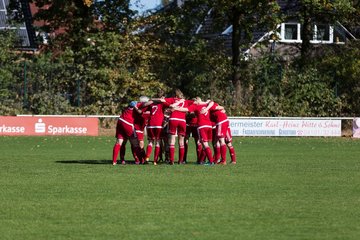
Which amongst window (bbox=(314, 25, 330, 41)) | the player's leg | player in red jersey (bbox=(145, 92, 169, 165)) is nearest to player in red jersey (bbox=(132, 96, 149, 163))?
player in red jersey (bbox=(145, 92, 169, 165))

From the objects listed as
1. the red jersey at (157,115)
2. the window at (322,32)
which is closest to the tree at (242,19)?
the window at (322,32)

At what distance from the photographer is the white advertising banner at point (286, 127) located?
46312 mm

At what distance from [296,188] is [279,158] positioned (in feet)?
35.1

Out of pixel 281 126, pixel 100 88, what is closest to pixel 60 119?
pixel 100 88

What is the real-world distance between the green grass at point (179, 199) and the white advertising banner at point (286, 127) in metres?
14.9

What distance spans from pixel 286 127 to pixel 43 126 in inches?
433

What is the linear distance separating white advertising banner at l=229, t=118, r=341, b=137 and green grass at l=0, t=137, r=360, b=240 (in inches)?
588

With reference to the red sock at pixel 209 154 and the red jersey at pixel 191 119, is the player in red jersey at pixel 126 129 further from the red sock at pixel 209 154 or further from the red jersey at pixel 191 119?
the red sock at pixel 209 154

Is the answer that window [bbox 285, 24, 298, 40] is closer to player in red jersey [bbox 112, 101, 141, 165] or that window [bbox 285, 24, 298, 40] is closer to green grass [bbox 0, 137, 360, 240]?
green grass [bbox 0, 137, 360, 240]

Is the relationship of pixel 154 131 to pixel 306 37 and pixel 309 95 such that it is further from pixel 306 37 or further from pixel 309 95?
pixel 306 37

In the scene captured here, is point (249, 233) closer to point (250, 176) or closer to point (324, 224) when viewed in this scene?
point (324, 224)

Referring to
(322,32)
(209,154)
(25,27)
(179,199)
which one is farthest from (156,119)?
(25,27)

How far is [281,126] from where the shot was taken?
46.7 meters

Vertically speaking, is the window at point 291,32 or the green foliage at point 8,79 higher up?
the window at point 291,32
